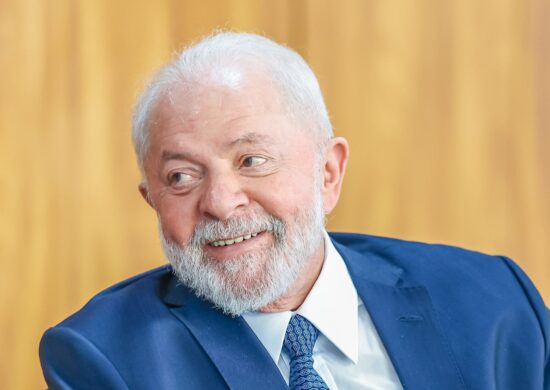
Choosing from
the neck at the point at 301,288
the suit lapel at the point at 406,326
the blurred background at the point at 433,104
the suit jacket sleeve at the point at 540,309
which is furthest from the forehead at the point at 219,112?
the blurred background at the point at 433,104

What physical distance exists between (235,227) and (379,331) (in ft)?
1.26

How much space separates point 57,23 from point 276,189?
88cm

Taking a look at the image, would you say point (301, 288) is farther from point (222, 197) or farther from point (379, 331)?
point (222, 197)

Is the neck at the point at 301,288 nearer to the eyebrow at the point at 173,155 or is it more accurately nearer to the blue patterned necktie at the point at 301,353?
the blue patterned necktie at the point at 301,353

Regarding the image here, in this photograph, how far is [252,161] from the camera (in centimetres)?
192

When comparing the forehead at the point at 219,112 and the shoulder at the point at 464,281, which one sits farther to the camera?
the shoulder at the point at 464,281

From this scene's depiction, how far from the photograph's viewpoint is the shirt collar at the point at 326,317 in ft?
6.53

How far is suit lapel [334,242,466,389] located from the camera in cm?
199

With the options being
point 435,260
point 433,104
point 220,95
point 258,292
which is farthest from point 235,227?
point 433,104

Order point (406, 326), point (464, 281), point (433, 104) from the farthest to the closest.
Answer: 1. point (433, 104)
2. point (464, 281)
3. point (406, 326)

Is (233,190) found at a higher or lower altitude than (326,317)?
higher

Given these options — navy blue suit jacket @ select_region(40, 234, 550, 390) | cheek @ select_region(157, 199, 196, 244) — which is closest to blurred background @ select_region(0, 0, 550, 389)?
navy blue suit jacket @ select_region(40, 234, 550, 390)

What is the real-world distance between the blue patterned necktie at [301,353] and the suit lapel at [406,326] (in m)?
0.15

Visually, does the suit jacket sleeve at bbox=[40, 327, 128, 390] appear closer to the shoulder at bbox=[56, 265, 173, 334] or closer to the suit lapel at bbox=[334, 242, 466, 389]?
the shoulder at bbox=[56, 265, 173, 334]
